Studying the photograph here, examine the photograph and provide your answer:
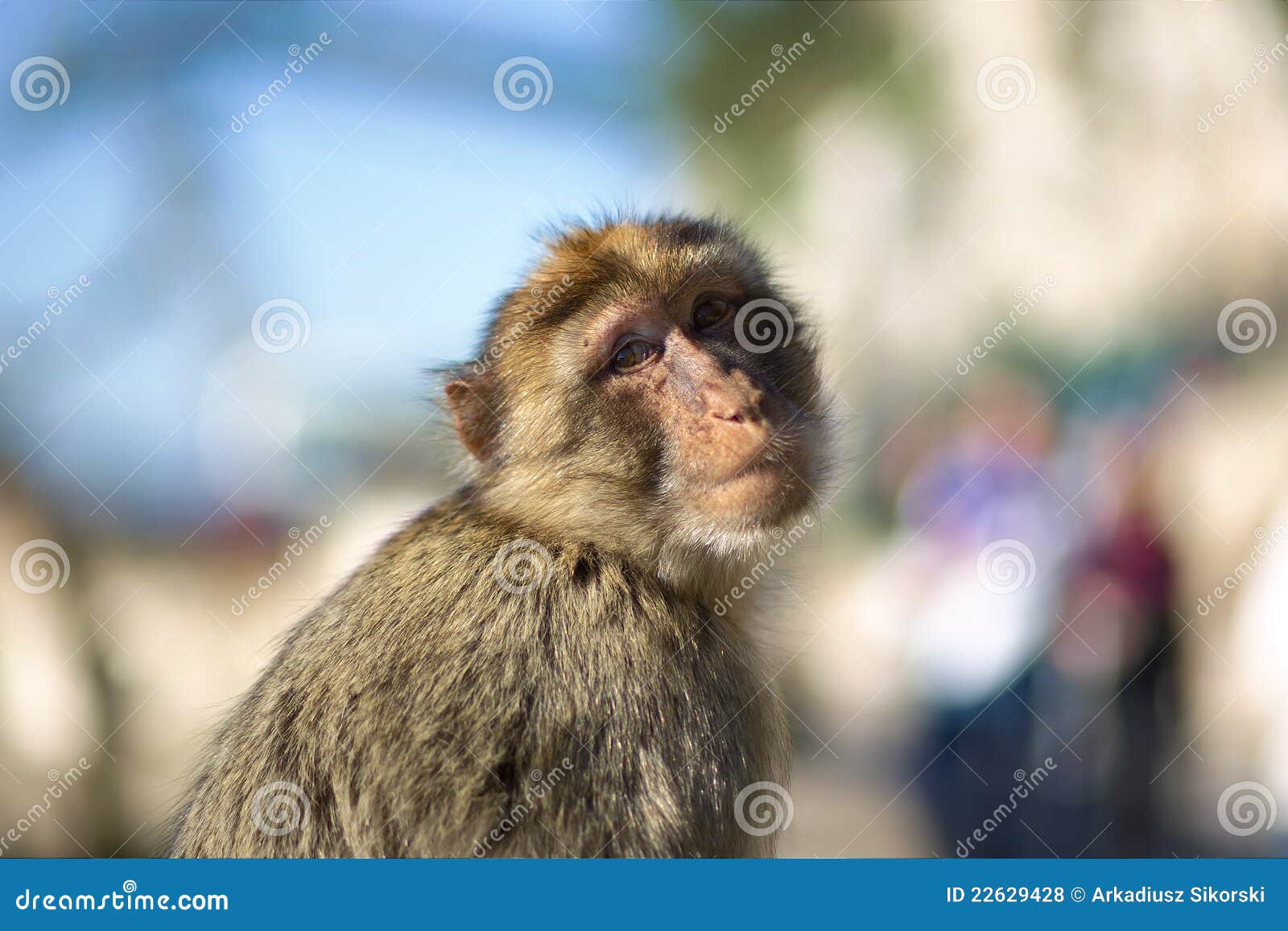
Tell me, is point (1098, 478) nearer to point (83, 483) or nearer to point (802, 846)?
point (802, 846)

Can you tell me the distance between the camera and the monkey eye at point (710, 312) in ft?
11.3

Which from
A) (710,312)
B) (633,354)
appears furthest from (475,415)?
(710,312)

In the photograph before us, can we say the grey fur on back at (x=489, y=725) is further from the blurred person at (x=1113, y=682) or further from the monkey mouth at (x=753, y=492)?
the blurred person at (x=1113, y=682)

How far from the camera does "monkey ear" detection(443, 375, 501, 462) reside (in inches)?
133

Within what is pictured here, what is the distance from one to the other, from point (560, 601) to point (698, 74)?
9.18 meters

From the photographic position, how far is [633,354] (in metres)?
3.26

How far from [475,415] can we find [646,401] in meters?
0.63

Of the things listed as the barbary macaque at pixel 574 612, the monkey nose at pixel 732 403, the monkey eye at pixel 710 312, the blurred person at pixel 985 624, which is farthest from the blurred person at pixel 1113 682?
the monkey nose at pixel 732 403

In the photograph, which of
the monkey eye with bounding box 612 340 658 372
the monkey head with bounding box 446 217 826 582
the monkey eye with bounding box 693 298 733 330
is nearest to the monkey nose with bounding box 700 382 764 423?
the monkey head with bounding box 446 217 826 582

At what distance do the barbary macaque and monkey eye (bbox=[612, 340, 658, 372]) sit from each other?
0.03 feet

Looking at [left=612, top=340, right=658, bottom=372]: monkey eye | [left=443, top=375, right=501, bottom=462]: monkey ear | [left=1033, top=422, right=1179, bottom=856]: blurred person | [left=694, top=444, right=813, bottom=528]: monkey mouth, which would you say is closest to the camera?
[left=694, top=444, right=813, bottom=528]: monkey mouth

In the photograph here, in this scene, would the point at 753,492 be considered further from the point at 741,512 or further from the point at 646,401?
the point at 646,401

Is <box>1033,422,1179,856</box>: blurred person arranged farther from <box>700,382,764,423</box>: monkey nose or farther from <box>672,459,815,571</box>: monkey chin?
<box>700,382,764,423</box>: monkey nose

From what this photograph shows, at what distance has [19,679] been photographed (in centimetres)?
559
